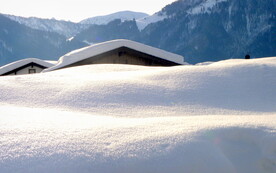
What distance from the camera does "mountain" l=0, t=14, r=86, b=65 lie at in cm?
13988

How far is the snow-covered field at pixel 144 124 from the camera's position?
5.03ft

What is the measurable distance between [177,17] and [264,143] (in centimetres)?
15482

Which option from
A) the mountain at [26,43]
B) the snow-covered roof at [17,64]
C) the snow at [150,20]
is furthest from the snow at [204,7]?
the snow-covered roof at [17,64]

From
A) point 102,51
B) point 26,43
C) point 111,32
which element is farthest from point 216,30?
point 102,51

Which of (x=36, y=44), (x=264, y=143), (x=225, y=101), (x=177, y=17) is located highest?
(x=177, y=17)

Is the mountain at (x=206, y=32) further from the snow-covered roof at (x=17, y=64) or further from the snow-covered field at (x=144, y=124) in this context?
the snow-covered field at (x=144, y=124)

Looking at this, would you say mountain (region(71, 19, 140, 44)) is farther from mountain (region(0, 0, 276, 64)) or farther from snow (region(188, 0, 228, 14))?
snow (region(188, 0, 228, 14))

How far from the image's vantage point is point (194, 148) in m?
1.65

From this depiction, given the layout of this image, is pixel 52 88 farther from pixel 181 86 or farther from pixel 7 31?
pixel 7 31

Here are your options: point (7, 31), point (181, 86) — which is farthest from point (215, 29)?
point (181, 86)

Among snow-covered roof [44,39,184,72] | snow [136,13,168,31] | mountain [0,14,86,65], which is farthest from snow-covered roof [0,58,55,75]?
snow [136,13,168,31]

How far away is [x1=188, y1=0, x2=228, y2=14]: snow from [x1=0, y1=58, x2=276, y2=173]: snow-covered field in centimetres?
14587

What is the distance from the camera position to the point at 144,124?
1939mm

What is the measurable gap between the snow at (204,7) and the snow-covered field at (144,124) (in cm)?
14587
